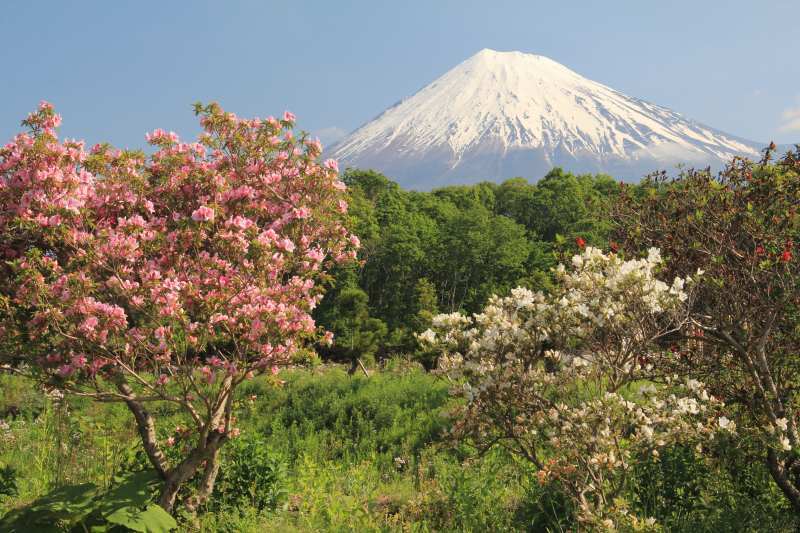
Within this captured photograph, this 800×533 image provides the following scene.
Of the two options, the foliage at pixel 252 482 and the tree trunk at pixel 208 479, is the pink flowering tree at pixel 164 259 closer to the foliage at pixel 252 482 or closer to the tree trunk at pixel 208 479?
the tree trunk at pixel 208 479

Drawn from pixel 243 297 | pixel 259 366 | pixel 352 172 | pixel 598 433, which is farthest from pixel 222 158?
pixel 352 172

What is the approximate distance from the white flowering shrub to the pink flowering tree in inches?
67.7

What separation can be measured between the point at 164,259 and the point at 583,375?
12.9 ft

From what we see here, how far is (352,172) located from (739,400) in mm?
51011

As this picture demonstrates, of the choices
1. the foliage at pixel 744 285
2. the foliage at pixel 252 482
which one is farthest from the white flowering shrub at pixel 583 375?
the foliage at pixel 252 482

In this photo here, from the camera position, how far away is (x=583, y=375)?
5.05 metres

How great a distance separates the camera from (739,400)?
6.20 m

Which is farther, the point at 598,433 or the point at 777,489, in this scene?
the point at 777,489

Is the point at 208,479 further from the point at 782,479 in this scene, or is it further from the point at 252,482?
the point at 782,479

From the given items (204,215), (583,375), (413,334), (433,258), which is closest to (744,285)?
(583,375)

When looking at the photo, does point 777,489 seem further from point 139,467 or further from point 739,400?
point 139,467

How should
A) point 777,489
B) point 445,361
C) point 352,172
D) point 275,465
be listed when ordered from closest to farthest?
point 445,361, point 777,489, point 275,465, point 352,172

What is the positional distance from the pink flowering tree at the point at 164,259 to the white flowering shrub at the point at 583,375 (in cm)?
172

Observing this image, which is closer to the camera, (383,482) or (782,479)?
(782,479)
